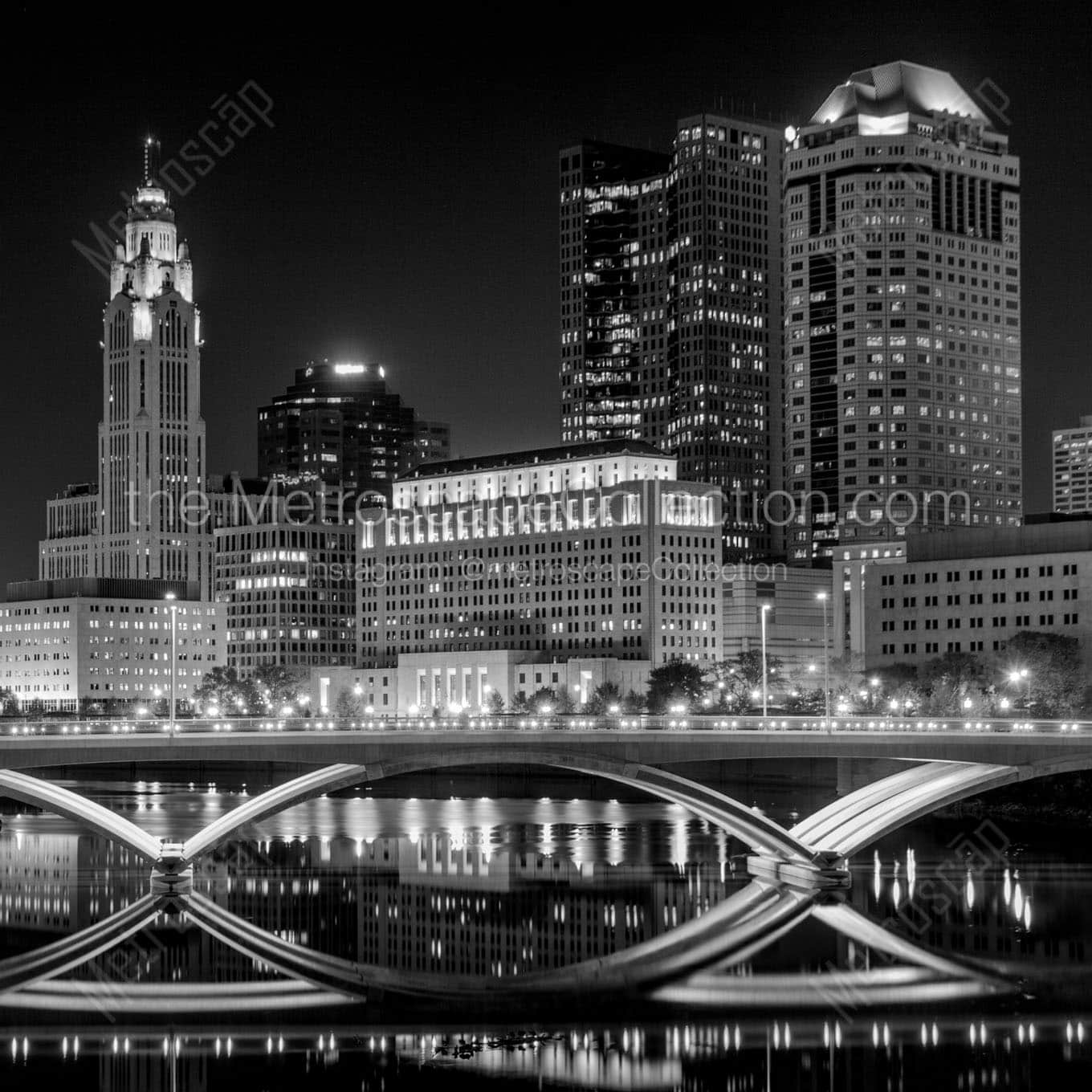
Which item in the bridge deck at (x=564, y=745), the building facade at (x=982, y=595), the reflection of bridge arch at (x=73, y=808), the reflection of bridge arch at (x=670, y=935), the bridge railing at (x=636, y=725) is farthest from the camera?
the building facade at (x=982, y=595)

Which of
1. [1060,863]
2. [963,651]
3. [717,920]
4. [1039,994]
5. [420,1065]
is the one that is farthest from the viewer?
[963,651]

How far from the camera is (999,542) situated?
193 m

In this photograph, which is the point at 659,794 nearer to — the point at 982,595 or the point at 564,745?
the point at 564,745

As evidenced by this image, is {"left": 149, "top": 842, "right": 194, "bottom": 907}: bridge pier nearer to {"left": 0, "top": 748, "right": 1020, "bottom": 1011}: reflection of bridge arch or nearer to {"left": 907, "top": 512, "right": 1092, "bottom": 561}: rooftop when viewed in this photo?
{"left": 0, "top": 748, "right": 1020, "bottom": 1011}: reflection of bridge arch

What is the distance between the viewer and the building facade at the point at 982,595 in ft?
602

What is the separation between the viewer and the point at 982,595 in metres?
190

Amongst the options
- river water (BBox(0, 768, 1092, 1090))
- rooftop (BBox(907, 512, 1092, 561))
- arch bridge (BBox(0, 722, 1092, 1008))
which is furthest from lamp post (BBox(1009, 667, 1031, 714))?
arch bridge (BBox(0, 722, 1092, 1008))

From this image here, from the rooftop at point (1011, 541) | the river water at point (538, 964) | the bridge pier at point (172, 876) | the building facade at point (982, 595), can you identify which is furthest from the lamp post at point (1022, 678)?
the bridge pier at point (172, 876)

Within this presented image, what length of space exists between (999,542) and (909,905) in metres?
104

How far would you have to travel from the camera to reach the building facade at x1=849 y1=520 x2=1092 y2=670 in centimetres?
18350

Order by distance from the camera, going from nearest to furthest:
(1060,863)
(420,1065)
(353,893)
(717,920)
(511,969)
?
(420,1065) < (511,969) < (717,920) < (353,893) < (1060,863)

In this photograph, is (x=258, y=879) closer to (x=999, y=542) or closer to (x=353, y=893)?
(x=353, y=893)

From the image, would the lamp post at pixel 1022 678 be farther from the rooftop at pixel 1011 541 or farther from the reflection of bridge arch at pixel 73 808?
the reflection of bridge arch at pixel 73 808

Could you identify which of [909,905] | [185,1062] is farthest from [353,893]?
[185,1062]
